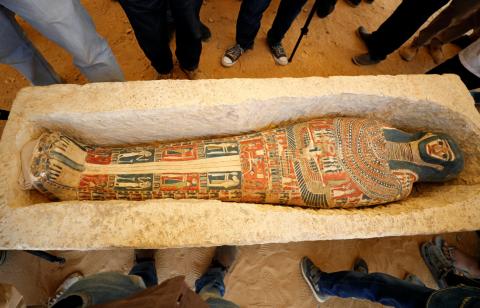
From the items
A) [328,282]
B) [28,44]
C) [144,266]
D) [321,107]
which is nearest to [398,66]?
[321,107]

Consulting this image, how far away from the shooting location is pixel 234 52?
312 cm

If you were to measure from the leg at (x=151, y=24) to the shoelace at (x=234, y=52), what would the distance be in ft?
2.72

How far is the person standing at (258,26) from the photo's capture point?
2498 millimetres

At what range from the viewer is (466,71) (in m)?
2.68

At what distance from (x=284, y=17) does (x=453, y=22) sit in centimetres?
199

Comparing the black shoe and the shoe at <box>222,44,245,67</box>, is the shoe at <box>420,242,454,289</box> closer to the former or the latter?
the shoe at <box>222,44,245,67</box>

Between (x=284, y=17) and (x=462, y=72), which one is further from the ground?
(x=462, y=72)

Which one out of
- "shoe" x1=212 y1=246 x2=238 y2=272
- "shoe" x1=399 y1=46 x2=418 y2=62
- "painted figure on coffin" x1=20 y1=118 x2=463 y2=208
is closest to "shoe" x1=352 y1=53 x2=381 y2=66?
"shoe" x1=399 y1=46 x2=418 y2=62

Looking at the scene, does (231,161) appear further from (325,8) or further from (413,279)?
(325,8)

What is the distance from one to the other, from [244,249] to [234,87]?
1449 mm

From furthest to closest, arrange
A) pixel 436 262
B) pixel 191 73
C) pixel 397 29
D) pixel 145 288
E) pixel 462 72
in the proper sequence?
pixel 191 73 < pixel 397 29 < pixel 462 72 < pixel 436 262 < pixel 145 288

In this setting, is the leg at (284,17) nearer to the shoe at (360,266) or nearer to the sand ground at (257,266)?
the sand ground at (257,266)

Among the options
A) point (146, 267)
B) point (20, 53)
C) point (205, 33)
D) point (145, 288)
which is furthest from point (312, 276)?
point (20, 53)

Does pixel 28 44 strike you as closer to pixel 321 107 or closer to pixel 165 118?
pixel 165 118
